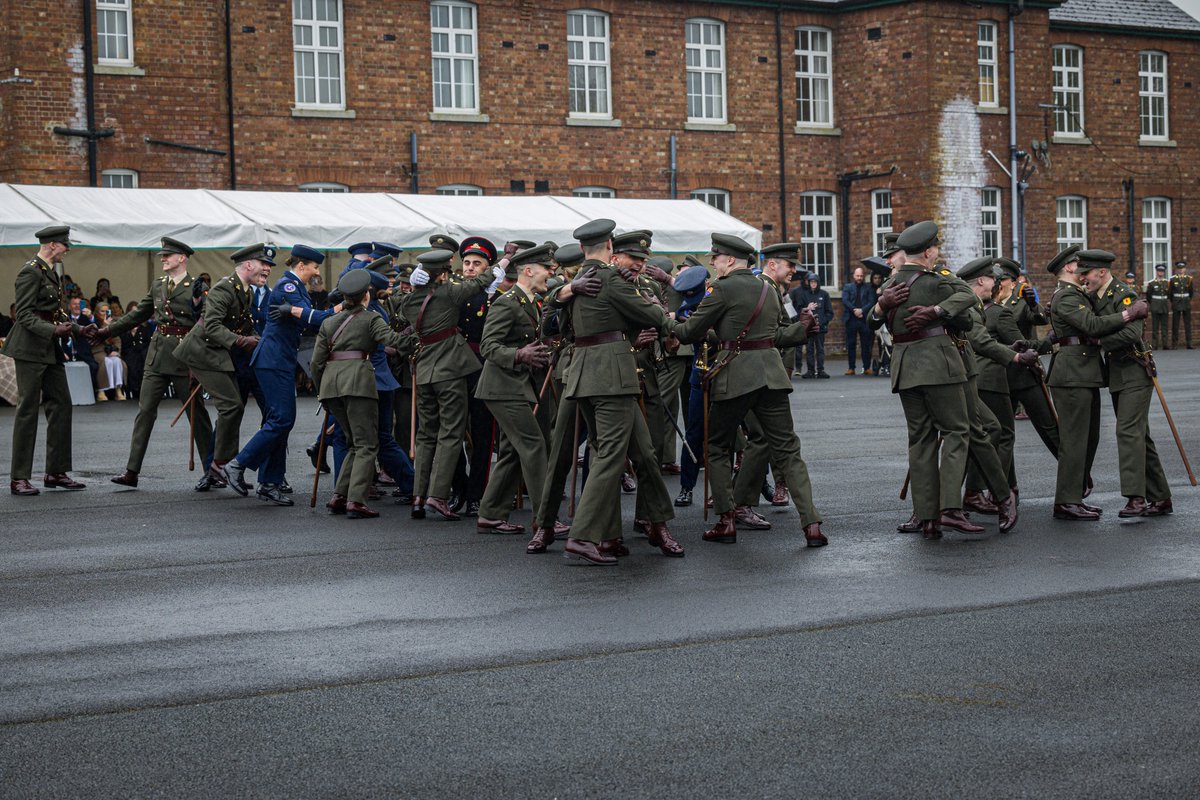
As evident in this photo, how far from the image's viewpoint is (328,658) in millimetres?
6875

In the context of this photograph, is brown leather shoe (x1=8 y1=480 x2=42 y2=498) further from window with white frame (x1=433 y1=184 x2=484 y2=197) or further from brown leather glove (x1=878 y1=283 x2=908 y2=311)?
A: window with white frame (x1=433 y1=184 x2=484 y2=197)

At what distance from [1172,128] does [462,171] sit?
764 inches

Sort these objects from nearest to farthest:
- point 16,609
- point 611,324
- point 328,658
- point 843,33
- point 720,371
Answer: point 328,658 → point 16,609 → point 611,324 → point 720,371 → point 843,33

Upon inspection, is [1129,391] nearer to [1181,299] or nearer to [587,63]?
[587,63]

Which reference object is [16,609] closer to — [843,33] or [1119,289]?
[1119,289]

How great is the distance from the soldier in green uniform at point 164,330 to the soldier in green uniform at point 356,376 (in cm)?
190

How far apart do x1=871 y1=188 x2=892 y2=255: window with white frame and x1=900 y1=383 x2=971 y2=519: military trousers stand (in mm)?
28130

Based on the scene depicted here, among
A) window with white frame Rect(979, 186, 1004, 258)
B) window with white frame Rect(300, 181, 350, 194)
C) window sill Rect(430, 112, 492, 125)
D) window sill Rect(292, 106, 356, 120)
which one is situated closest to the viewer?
window sill Rect(292, 106, 356, 120)

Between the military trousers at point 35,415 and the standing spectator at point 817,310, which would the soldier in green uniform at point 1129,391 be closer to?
the military trousers at point 35,415

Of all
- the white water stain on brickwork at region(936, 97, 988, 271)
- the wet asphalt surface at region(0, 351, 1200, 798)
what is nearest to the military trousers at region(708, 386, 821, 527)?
the wet asphalt surface at region(0, 351, 1200, 798)

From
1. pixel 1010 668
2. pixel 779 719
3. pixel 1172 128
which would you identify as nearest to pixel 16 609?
pixel 779 719

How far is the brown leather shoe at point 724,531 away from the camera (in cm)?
1001

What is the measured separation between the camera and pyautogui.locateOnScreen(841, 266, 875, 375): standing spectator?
100 ft

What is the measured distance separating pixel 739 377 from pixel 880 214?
2875 centimetres
